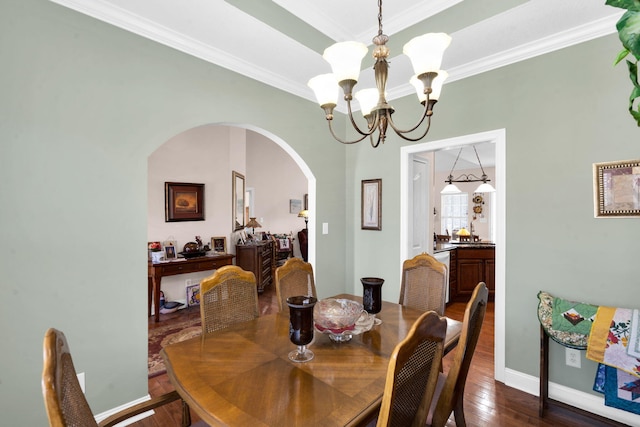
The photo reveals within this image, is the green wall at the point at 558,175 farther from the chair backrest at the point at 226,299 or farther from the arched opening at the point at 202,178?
the chair backrest at the point at 226,299

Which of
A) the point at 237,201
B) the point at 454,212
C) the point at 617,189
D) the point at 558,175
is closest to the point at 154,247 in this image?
the point at 237,201

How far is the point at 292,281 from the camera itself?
2309mm

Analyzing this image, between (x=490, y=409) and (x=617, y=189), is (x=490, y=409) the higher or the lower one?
the lower one

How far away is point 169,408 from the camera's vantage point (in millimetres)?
2184

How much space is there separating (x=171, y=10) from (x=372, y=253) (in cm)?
284

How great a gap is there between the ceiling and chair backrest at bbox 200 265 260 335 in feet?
5.57

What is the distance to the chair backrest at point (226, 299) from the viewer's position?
179cm

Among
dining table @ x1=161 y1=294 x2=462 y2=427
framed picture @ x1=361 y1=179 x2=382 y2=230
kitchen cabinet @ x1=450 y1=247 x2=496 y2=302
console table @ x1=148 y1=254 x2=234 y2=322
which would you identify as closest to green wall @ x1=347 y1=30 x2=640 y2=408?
framed picture @ x1=361 y1=179 x2=382 y2=230

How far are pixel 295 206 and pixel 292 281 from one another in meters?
5.39

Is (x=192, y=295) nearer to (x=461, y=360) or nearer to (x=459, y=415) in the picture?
(x=459, y=415)

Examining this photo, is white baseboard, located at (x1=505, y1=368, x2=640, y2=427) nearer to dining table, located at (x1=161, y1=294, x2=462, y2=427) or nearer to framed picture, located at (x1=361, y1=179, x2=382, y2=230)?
dining table, located at (x1=161, y1=294, x2=462, y2=427)

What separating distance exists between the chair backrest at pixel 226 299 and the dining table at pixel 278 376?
143mm

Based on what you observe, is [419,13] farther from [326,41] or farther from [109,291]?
[109,291]

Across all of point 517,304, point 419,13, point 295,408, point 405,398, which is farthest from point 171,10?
point 517,304
